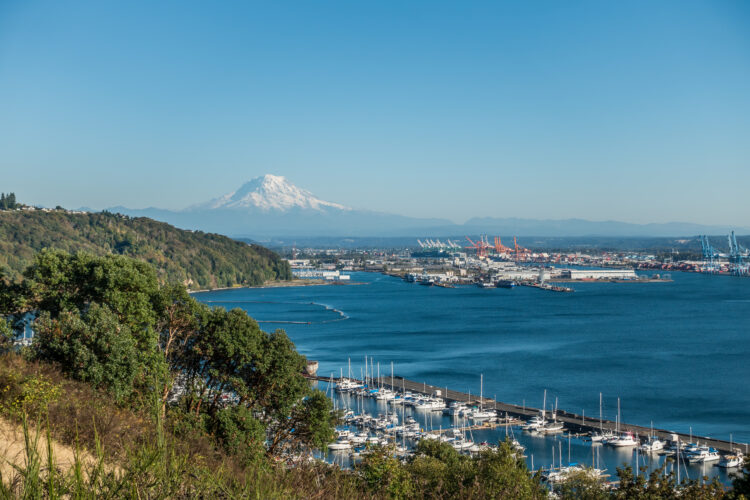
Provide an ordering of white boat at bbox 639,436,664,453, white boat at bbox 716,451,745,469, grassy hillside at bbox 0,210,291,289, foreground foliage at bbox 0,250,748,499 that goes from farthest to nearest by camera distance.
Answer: grassy hillside at bbox 0,210,291,289 → white boat at bbox 639,436,664,453 → white boat at bbox 716,451,745,469 → foreground foliage at bbox 0,250,748,499

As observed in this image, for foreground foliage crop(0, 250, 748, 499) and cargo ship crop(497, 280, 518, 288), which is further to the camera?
cargo ship crop(497, 280, 518, 288)

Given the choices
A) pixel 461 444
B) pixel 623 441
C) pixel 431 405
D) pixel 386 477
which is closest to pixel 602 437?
pixel 623 441

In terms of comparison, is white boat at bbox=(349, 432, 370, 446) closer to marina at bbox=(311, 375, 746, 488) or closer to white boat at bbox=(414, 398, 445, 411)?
marina at bbox=(311, 375, 746, 488)

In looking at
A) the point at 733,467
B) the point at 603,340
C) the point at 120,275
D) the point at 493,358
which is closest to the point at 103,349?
the point at 120,275

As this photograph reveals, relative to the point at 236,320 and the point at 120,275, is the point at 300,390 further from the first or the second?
the point at 120,275

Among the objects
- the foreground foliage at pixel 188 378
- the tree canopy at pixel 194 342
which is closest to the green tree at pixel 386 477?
the foreground foliage at pixel 188 378

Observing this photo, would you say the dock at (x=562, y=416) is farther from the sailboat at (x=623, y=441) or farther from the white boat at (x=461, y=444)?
the white boat at (x=461, y=444)

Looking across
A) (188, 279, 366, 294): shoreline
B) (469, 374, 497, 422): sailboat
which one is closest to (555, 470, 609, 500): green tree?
(469, 374, 497, 422): sailboat
